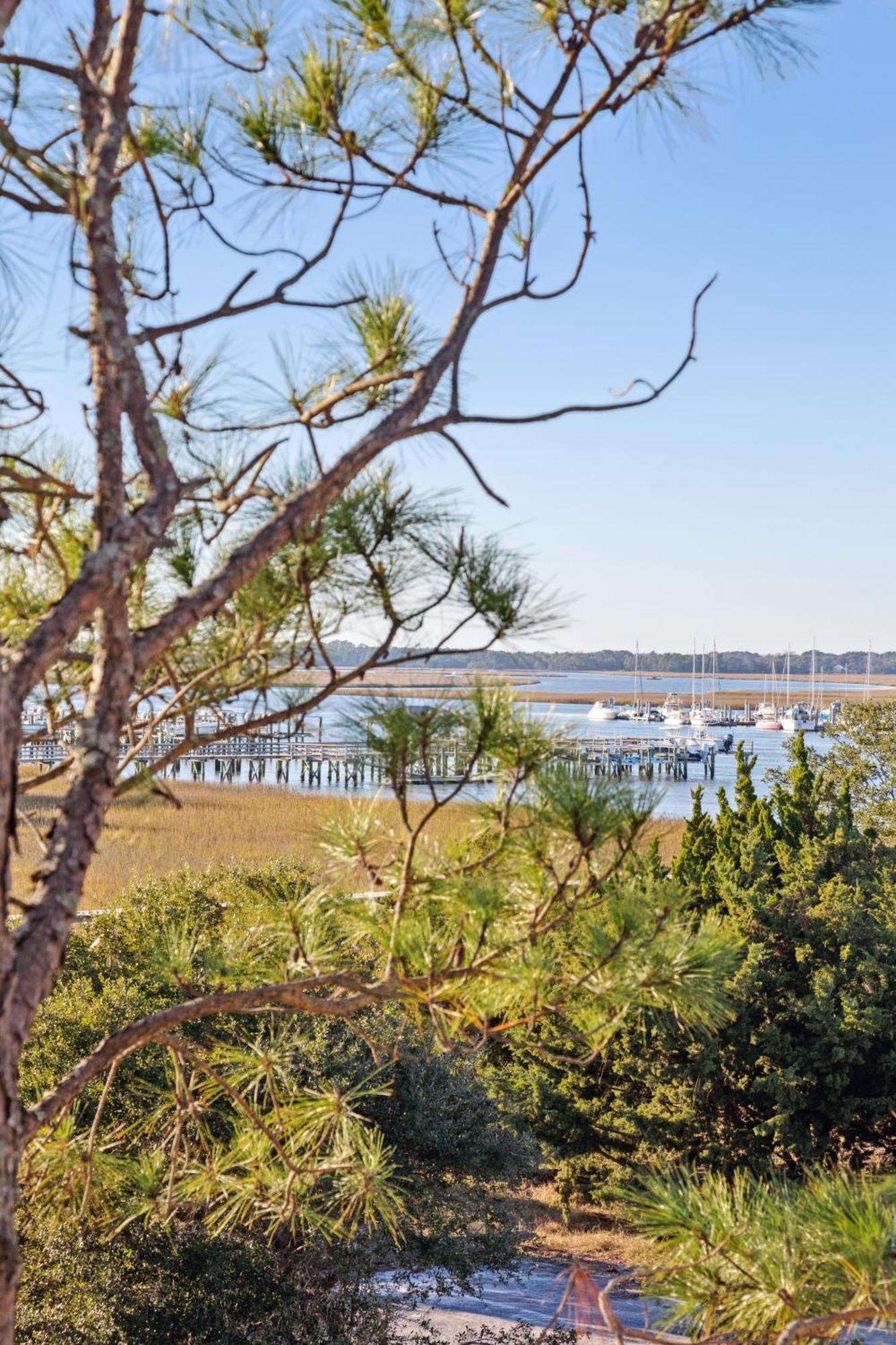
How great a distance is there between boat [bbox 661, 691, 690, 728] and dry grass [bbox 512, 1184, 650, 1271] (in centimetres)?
4265

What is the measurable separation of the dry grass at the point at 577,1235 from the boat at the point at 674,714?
4265 cm

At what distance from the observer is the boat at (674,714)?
49719 mm

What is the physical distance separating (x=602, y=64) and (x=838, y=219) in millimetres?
4401

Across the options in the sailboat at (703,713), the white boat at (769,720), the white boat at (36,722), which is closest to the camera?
the white boat at (36,722)

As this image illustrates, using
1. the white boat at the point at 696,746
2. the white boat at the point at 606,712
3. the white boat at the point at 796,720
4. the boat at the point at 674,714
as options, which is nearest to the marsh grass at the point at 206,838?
the white boat at the point at 696,746

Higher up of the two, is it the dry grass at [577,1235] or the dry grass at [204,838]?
the dry grass at [204,838]

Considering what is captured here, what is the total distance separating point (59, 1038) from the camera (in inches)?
164

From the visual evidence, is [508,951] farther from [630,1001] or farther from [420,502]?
[420,502]

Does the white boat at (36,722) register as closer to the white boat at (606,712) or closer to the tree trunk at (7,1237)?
the tree trunk at (7,1237)

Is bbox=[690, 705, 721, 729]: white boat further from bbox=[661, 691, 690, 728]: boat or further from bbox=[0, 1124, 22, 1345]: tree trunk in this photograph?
bbox=[0, 1124, 22, 1345]: tree trunk

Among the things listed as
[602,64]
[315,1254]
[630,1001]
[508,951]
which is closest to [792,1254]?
[630,1001]

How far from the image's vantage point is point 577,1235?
22.2 ft

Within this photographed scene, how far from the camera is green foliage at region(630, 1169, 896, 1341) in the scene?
1.43 m

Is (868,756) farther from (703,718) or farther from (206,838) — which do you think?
(703,718)
